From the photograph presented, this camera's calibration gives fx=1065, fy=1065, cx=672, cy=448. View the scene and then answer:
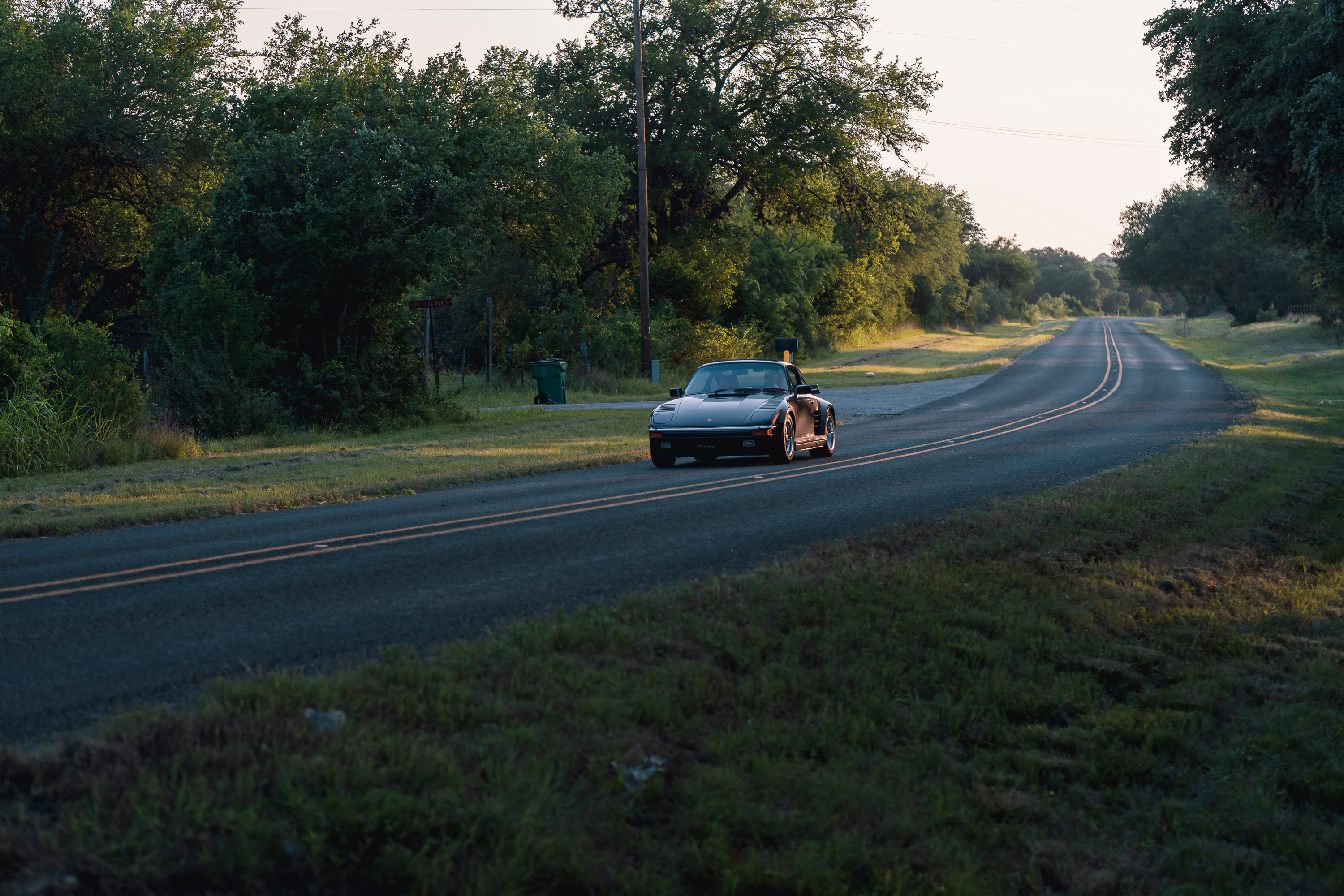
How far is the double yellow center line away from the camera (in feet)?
24.2

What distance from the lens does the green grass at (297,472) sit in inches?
442

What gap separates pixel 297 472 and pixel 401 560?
7.20m

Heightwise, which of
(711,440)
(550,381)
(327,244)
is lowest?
(711,440)

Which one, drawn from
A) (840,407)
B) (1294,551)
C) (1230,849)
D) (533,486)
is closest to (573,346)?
(840,407)

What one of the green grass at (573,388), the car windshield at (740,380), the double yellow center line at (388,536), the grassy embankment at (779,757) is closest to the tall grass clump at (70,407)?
the car windshield at (740,380)

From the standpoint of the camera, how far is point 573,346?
117 ft

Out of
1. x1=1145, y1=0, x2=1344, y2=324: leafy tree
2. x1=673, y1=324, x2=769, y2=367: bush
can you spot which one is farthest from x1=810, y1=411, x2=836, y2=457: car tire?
x1=673, y1=324, x2=769, y2=367: bush

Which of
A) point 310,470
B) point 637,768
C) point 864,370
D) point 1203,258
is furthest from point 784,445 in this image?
point 1203,258

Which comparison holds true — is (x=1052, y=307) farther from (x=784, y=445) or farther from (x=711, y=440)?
(x=711, y=440)

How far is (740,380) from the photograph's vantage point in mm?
16547

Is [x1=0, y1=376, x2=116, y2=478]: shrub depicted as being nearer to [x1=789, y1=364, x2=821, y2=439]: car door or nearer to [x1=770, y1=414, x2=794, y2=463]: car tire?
[x1=770, y1=414, x2=794, y2=463]: car tire

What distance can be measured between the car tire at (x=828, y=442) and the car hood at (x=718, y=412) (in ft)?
5.33

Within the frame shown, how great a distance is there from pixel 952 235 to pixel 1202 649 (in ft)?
265

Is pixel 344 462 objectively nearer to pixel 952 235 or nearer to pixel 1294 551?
pixel 1294 551
